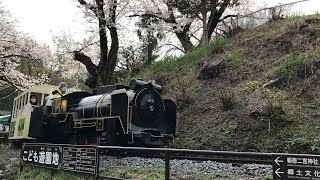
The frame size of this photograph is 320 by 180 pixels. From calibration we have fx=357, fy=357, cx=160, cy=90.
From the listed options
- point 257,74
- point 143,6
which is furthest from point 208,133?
point 143,6

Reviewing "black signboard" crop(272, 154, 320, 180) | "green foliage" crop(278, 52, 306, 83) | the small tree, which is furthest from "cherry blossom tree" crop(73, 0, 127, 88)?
"black signboard" crop(272, 154, 320, 180)

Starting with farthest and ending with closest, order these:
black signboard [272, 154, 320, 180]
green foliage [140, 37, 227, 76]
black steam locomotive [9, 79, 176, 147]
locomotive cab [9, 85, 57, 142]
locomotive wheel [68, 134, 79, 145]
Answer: green foliage [140, 37, 227, 76], locomotive cab [9, 85, 57, 142], locomotive wheel [68, 134, 79, 145], black steam locomotive [9, 79, 176, 147], black signboard [272, 154, 320, 180]

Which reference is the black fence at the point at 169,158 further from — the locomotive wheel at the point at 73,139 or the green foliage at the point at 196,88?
the green foliage at the point at 196,88

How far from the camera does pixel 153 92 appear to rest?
33.4 feet

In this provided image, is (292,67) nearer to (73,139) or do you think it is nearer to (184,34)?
(73,139)

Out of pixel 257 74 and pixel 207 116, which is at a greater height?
pixel 257 74

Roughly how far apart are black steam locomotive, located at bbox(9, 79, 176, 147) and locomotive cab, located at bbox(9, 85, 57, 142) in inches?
1.4

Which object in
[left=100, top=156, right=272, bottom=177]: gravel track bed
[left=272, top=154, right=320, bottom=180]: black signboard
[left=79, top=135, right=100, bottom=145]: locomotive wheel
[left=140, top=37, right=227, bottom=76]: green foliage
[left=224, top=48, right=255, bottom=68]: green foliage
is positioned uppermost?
[left=140, top=37, right=227, bottom=76]: green foliage

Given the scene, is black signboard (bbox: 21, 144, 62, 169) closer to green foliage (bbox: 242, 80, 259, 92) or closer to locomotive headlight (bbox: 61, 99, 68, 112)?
locomotive headlight (bbox: 61, 99, 68, 112)

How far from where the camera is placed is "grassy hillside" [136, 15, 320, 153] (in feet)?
31.3

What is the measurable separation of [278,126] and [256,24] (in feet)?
26.9

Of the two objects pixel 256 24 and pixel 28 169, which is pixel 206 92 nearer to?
pixel 256 24

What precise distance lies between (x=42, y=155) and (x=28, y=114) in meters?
4.81

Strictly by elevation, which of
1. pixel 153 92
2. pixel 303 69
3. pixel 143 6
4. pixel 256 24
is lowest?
pixel 153 92
